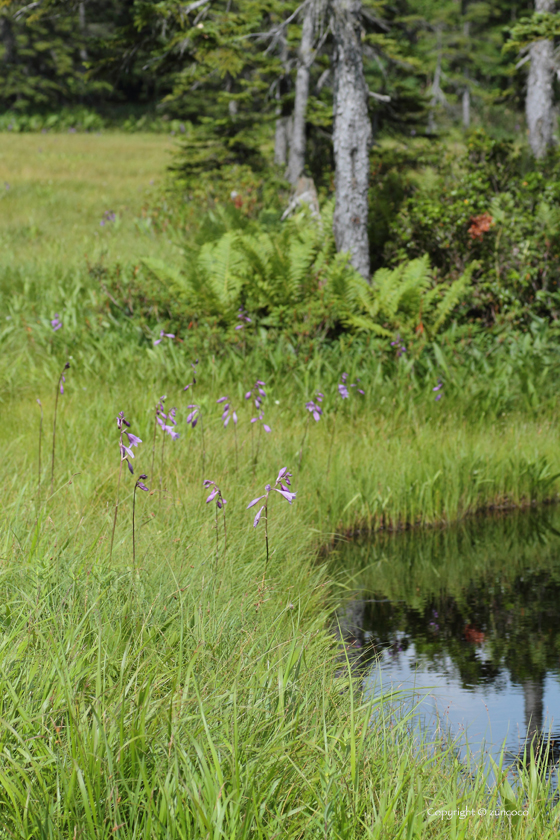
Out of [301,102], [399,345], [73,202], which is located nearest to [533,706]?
[399,345]

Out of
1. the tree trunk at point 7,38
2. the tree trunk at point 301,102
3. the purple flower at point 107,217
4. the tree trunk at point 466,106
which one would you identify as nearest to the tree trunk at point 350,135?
the tree trunk at point 301,102

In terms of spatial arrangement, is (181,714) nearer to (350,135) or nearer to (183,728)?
(183,728)

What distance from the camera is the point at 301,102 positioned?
1262 cm

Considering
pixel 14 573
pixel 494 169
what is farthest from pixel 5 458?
pixel 494 169

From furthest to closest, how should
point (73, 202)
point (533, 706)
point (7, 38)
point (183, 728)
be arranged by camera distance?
point (7, 38)
point (73, 202)
point (533, 706)
point (183, 728)

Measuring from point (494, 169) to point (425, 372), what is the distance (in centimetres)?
422

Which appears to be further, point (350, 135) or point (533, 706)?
point (350, 135)

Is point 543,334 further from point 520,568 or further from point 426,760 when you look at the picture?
point 426,760

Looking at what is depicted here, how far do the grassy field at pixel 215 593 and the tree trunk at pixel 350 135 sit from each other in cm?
199

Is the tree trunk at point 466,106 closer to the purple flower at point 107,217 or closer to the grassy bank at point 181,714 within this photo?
the purple flower at point 107,217

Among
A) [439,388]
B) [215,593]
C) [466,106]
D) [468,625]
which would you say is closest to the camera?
[215,593]

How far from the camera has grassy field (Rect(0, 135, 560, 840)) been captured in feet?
6.72

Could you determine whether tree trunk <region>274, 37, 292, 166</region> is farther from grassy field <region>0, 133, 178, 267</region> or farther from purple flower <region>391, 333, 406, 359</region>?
purple flower <region>391, 333, 406, 359</region>

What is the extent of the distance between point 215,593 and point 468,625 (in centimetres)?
177
